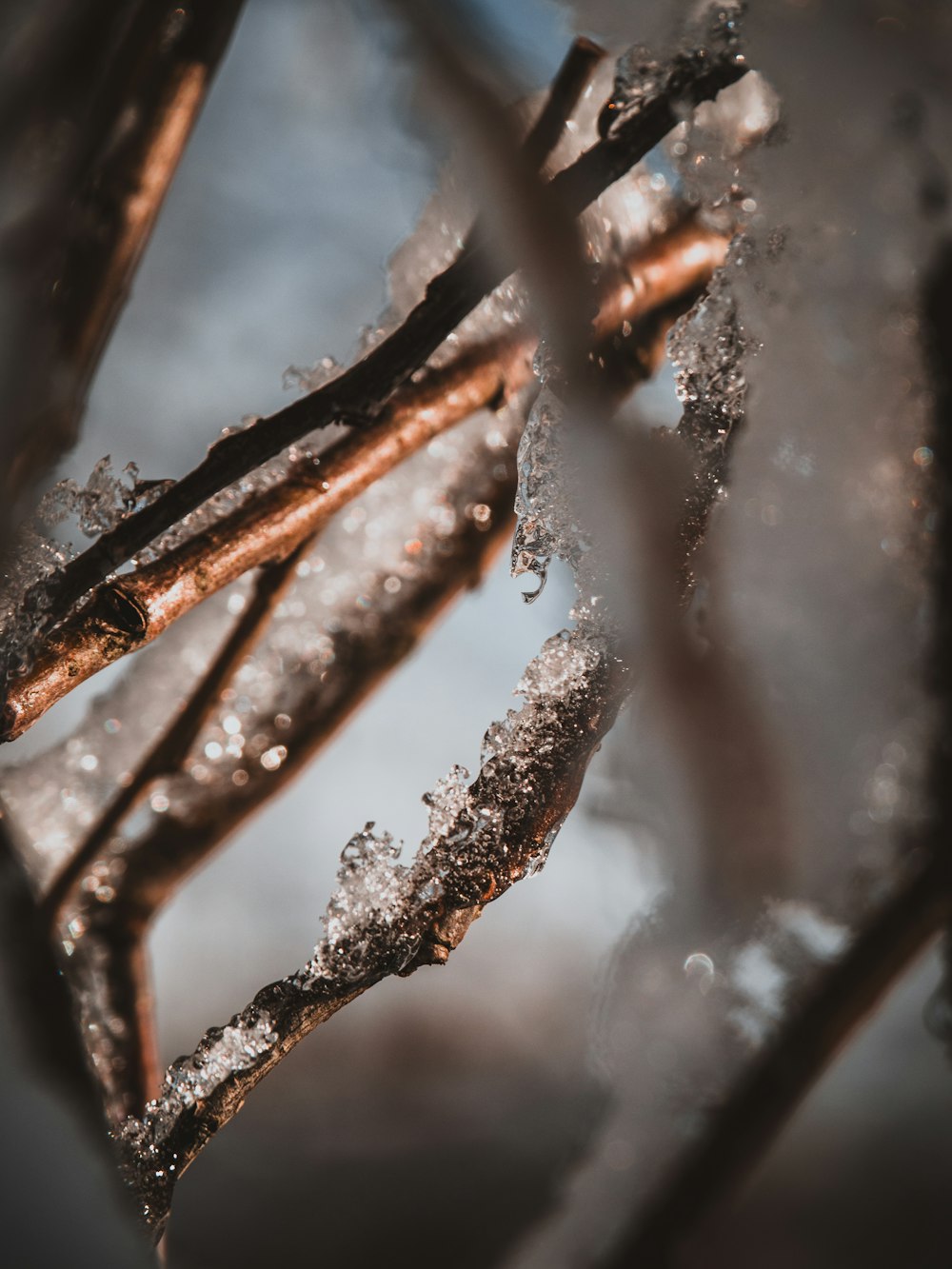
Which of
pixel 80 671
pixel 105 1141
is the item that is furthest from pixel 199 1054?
pixel 80 671

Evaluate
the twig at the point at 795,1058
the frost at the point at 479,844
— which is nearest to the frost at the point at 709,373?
→ the frost at the point at 479,844

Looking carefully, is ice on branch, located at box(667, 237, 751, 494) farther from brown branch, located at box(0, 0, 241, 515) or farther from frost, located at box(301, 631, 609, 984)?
brown branch, located at box(0, 0, 241, 515)

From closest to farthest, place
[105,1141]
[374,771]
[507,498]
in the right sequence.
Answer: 1. [105,1141]
2. [507,498]
3. [374,771]

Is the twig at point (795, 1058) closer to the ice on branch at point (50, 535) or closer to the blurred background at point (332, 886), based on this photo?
the blurred background at point (332, 886)

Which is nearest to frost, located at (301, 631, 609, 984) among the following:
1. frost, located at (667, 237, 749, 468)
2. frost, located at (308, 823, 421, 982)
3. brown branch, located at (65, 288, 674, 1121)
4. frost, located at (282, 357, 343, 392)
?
frost, located at (308, 823, 421, 982)

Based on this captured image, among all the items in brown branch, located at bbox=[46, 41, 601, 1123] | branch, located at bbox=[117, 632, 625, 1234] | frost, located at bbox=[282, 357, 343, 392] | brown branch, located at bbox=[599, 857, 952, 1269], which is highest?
frost, located at bbox=[282, 357, 343, 392]

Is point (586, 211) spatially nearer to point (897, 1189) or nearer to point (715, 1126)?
point (715, 1126)

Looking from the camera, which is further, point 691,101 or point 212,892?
point 212,892
